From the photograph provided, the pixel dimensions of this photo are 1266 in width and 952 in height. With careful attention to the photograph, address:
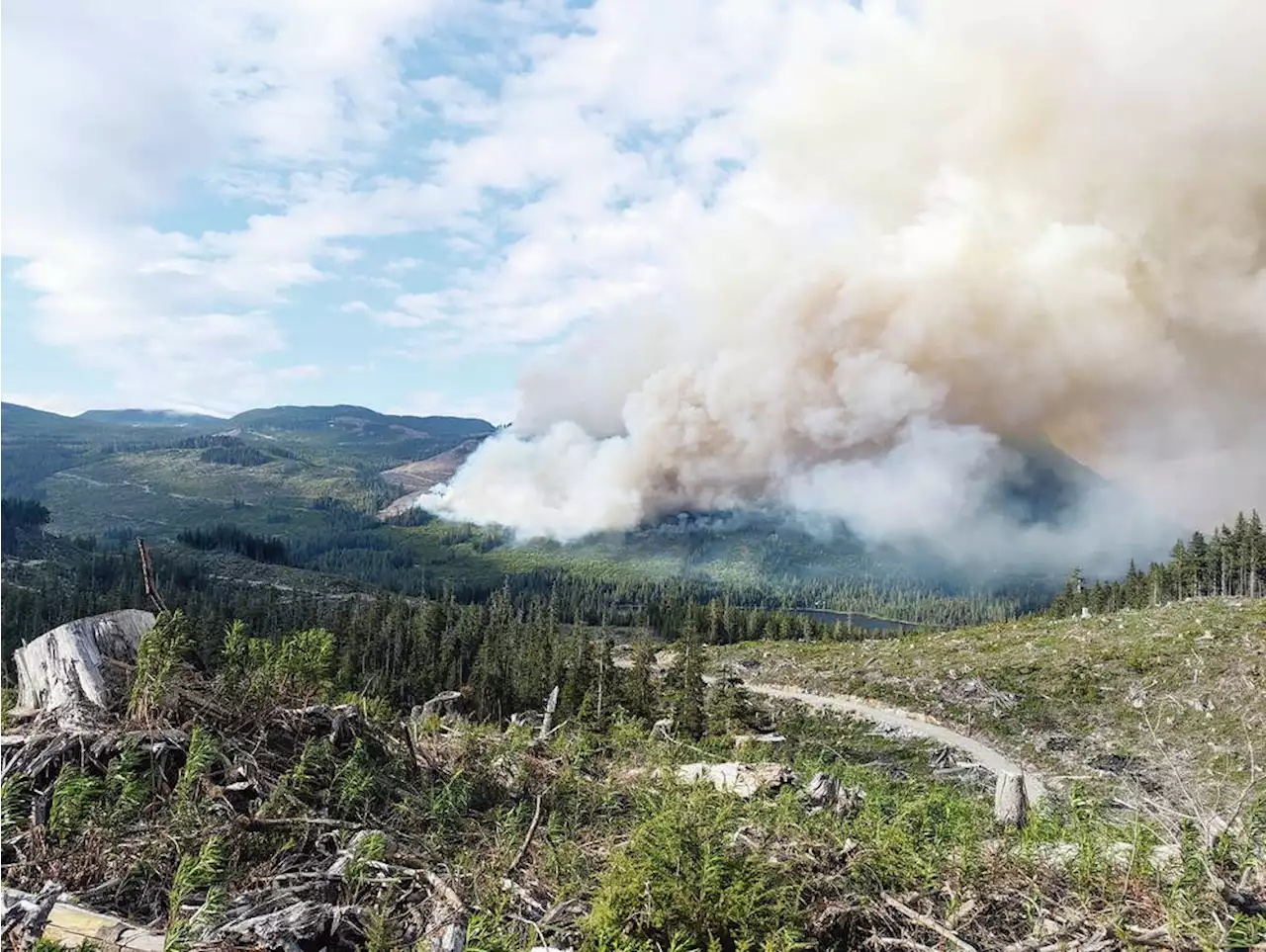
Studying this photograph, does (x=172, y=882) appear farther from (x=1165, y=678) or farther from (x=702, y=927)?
(x=1165, y=678)

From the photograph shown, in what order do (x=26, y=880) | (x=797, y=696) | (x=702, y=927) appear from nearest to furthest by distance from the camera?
(x=702, y=927), (x=26, y=880), (x=797, y=696)

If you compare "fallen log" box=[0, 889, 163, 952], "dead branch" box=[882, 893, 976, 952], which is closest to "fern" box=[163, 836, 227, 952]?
"fallen log" box=[0, 889, 163, 952]

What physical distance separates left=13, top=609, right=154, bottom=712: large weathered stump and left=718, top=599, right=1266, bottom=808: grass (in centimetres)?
3017

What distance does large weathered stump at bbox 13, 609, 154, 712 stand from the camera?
26.5 feet

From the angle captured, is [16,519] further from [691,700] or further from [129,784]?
[129,784]

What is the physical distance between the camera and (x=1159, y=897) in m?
5.68

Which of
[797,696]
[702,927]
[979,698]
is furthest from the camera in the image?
[797,696]

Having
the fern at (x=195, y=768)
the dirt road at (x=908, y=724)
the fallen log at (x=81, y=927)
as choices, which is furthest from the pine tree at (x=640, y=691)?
the fallen log at (x=81, y=927)

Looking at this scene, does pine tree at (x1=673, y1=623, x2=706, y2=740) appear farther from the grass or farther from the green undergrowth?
the green undergrowth

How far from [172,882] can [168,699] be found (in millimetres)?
2180

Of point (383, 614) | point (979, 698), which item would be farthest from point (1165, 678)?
point (383, 614)

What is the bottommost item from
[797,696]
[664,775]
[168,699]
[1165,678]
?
[797,696]

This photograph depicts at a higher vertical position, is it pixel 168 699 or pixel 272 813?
pixel 168 699

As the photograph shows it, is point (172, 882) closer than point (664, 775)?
Yes
